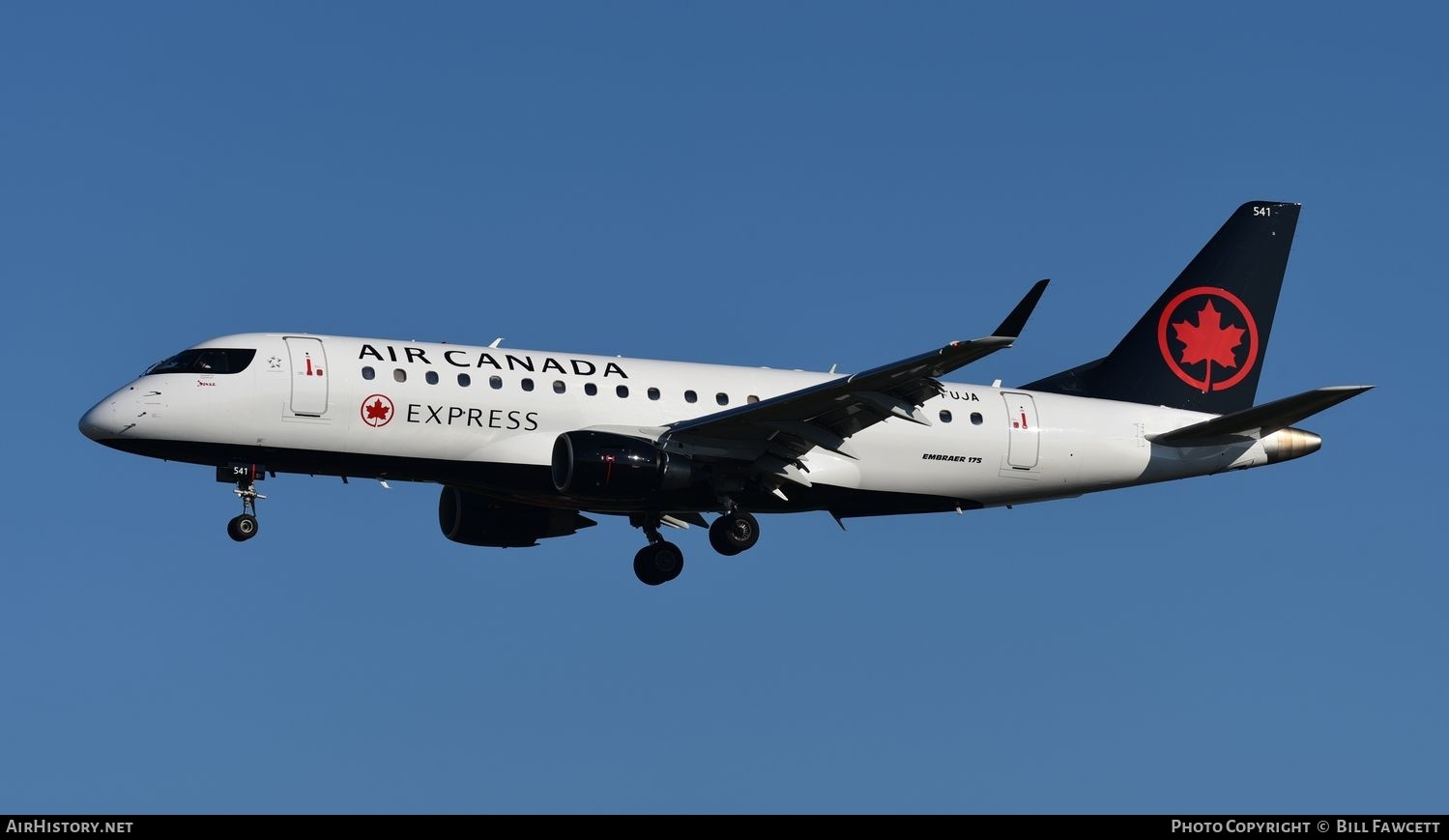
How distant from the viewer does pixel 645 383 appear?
43156 mm

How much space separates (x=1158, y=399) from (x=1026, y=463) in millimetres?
4513

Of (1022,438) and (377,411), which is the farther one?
(1022,438)

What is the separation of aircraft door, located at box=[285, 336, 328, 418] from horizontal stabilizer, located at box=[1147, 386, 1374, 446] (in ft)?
62.1

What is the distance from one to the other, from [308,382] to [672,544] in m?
9.46

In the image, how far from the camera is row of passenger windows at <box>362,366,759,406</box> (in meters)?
41.2

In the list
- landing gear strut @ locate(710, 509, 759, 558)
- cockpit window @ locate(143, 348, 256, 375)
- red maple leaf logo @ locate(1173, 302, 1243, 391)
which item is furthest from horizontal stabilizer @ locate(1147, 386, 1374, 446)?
cockpit window @ locate(143, 348, 256, 375)

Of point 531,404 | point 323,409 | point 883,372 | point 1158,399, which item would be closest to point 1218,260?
point 1158,399

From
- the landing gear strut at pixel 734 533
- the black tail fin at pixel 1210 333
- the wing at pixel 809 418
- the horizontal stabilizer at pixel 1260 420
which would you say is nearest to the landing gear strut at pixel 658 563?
the landing gear strut at pixel 734 533

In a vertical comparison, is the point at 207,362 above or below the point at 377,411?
above

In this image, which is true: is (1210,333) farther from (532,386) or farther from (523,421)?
(523,421)

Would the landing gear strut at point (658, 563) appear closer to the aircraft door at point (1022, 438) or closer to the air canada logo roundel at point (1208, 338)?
the aircraft door at point (1022, 438)

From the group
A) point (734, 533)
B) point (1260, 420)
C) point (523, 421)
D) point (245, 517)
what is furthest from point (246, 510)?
point (1260, 420)

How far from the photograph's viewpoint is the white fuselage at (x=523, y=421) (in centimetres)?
4050

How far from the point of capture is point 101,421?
40125mm
